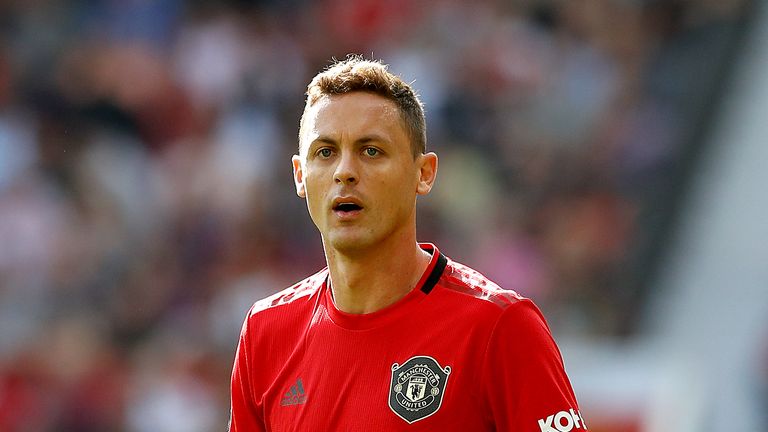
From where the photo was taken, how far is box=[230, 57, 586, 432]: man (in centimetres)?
363

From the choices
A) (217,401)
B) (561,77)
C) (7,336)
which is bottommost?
(217,401)

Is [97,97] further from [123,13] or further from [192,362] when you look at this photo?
[192,362]

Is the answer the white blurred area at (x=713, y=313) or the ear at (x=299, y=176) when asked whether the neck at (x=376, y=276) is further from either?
the white blurred area at (x=713, y=313)

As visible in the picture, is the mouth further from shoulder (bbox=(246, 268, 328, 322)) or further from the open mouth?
shoulder (bbox=(246, 268, 328, 322))

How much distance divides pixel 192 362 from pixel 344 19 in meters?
3.61

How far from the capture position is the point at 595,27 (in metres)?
11.8

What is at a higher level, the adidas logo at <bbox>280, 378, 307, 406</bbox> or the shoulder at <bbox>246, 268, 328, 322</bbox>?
the shoulder at <bbox>246, 268, 328, 322</bbox>

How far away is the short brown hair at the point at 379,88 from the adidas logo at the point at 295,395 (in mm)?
752

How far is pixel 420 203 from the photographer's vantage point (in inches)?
398

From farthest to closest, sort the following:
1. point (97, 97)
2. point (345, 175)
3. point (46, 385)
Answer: point (97, 97)
point (46, 385)
point (345, 175)

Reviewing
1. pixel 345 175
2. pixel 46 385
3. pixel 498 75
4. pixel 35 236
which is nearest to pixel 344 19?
pixel 498 75

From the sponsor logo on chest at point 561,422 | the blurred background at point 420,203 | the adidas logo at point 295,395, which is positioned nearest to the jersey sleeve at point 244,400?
the adidas logo at point 295,395

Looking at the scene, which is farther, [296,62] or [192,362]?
[296,62]

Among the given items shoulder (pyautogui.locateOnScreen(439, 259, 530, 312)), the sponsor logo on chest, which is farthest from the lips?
the sponsor logo on chest
